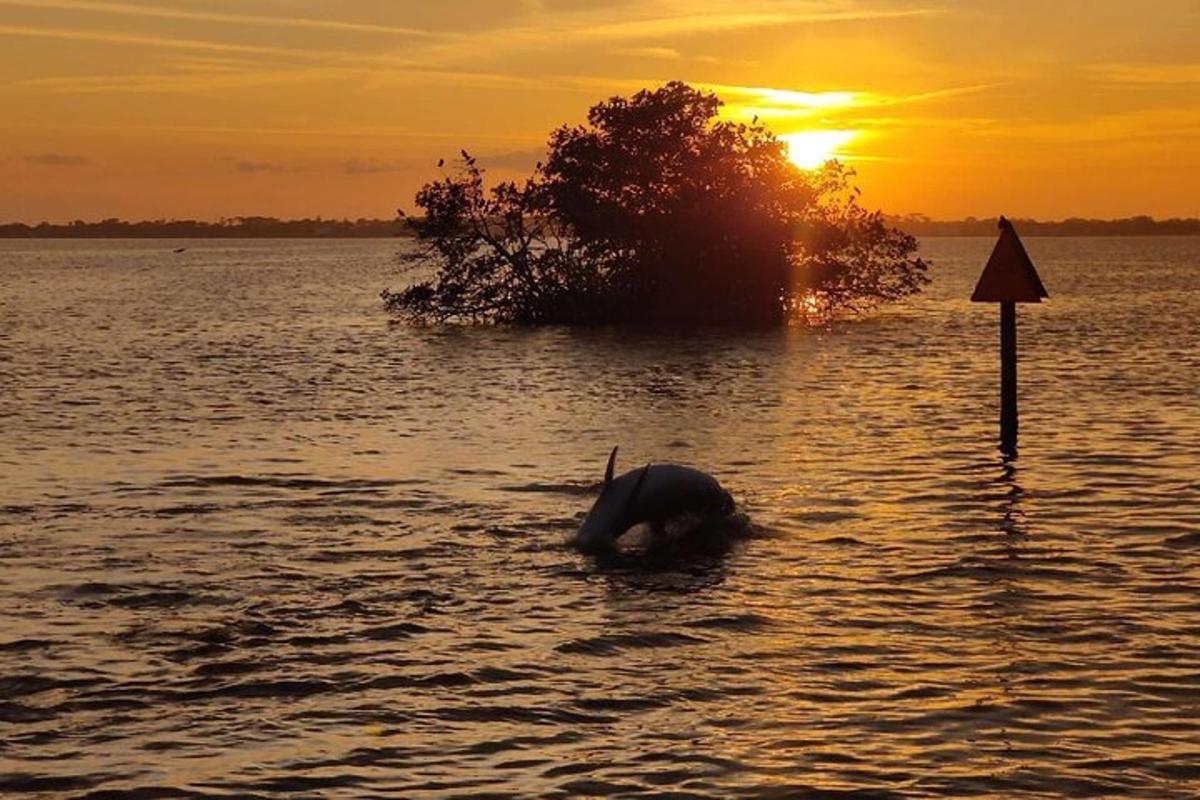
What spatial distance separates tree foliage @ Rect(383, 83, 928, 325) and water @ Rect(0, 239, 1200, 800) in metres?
25.9

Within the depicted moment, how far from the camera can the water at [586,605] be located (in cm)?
1052

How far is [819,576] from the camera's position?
53.0 ft

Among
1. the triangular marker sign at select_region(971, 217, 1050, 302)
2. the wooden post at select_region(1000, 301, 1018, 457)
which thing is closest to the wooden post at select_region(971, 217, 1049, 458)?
the triangular marker sign at select_region(971, 217, 1050, 302)

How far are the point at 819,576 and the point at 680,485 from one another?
2.22 m

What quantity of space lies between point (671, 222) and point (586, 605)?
152ft

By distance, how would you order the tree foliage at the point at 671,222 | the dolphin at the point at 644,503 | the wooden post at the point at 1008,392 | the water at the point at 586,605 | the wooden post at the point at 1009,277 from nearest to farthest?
the water at the point at 586,605, the dolphin at the point at 644,503, the wooden post at the point at 1009,277, the wooden post at the point at 1008,392, the tree foliage at the point at 671,222

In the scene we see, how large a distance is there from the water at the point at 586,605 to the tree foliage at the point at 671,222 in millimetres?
25940

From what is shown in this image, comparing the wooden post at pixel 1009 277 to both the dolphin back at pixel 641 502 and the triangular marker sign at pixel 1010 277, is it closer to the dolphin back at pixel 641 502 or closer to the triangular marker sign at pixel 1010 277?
the triangular marker sign at pixel 1010 277

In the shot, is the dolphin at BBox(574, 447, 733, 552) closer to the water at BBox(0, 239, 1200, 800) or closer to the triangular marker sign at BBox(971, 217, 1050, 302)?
the water at BBox(0, 239, 1200, 800)

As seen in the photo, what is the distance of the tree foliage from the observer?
60750 mm

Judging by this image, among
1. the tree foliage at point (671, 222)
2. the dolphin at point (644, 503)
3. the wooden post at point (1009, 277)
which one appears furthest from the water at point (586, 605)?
the tree foliage at point (671, 222)

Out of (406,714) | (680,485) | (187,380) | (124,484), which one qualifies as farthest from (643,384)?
(406,714)

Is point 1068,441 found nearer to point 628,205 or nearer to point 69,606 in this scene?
point 69,606

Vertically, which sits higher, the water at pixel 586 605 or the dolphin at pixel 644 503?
the dolphin at pixel 644 503
